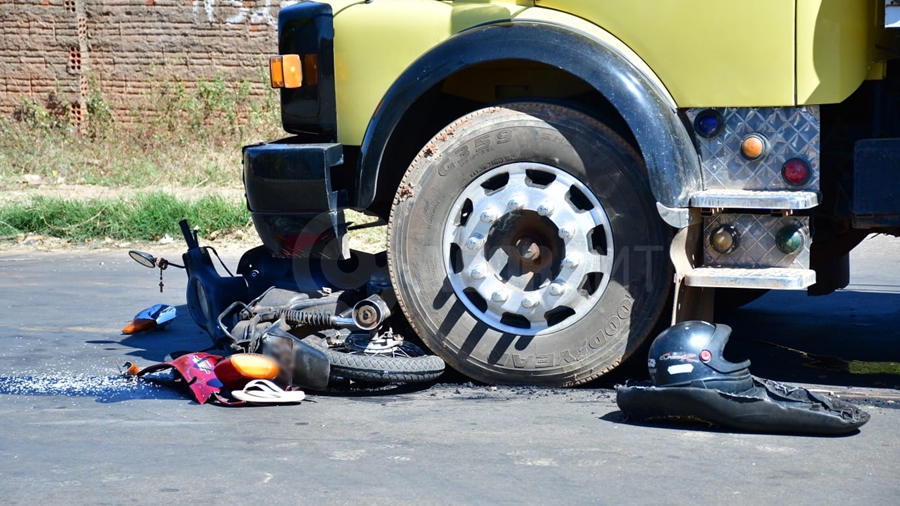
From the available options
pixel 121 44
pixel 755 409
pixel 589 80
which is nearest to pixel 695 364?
pixel 755 409

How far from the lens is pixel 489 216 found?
4398 mm

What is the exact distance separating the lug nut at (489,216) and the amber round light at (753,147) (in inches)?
40.2

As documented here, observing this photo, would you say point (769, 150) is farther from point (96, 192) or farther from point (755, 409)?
point (96, 192)

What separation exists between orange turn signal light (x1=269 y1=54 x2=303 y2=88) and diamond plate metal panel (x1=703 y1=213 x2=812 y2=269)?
192 cm

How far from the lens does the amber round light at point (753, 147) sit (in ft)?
13.6

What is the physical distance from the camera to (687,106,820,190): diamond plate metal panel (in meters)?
4.12

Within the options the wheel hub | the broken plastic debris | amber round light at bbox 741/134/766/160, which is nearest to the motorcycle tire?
the wheel hub

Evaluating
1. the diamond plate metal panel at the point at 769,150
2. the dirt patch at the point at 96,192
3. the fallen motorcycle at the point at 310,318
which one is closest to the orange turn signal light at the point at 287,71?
the fallen motorcycle at the point at 310,318

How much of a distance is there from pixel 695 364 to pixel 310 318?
1769 millimetres

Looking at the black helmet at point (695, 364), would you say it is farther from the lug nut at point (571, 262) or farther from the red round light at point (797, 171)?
the red round light at point (797, 171)

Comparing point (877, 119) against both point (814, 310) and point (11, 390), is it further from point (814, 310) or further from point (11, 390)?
point (11, 390)

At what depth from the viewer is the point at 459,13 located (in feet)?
14.9

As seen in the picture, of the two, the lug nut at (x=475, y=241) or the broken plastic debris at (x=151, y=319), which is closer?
the lug nut at (x=475, y=241)

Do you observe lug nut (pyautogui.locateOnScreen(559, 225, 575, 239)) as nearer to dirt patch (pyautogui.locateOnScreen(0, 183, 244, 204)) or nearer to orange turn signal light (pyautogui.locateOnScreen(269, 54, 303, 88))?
orange turn signal light (pyautogui.locateOnScreen(269, 54, 303, 88))
